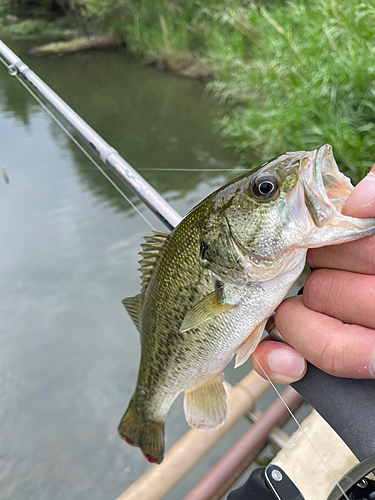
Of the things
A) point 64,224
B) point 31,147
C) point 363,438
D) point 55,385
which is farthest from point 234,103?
point 363,438

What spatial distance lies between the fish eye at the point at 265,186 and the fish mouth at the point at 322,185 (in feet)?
0.24

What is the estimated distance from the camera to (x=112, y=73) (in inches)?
360

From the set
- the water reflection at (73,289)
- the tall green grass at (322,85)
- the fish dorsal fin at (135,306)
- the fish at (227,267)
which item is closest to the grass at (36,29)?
the water reflection at (73,289)

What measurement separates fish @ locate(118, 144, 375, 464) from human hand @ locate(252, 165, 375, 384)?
0.14 ft

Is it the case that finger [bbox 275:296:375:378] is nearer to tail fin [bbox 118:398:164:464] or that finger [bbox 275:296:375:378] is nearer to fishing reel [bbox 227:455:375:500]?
fishing reel [bbox 227:455:375:500]

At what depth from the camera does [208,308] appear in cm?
93

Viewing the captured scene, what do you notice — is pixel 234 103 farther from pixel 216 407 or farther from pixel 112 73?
pixel 216 407

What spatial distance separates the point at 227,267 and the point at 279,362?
0.91ft

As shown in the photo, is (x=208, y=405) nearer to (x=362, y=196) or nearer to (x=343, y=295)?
(x=343, y=295)

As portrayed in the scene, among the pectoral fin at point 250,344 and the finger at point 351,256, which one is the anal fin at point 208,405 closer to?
the pectoral fin at point 250,344

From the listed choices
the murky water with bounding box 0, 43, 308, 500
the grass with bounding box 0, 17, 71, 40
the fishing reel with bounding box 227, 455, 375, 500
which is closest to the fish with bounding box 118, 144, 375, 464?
the fishing reel with bounding box 227, 455, 375, 500

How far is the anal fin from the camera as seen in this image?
115 cm

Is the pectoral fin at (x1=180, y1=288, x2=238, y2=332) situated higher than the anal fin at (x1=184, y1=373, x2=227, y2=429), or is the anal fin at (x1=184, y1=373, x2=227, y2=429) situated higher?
the pectoral fin at (x1=180, y1=288, x2=238, y2=332)

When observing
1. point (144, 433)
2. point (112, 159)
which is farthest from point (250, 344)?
point (112, 159)
